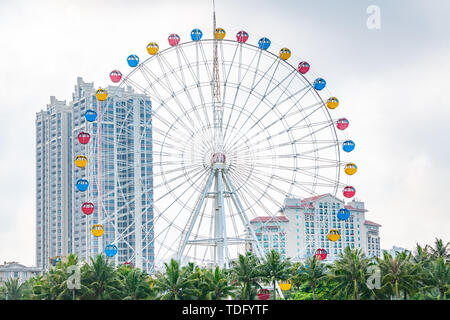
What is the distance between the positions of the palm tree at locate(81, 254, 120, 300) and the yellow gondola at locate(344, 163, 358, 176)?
60.7 feet

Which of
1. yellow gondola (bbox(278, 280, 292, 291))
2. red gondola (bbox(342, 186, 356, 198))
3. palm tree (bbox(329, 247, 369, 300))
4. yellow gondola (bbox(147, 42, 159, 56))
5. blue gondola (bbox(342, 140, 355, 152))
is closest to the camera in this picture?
yellow gondola (bbox(278, 280, 292, 291))

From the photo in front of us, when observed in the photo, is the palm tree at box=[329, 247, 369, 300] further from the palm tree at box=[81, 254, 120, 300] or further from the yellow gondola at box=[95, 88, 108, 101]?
the yellow gondola at box=[95, 88, 108, 101]

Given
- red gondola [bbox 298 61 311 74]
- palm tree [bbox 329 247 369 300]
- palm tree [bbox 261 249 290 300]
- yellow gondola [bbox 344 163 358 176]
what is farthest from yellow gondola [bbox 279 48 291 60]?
palm tree [bbox 329 247 369 300]

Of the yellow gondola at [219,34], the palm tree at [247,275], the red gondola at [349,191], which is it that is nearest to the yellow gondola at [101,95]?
the yellow gondola at [219,34]

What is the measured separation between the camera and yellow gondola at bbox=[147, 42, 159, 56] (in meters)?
59.7

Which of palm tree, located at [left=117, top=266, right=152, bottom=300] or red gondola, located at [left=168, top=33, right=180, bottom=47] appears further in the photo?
red gondola, located at [left=168, top=33, right=180, bottom=47]

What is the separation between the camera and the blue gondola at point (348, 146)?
198 ft

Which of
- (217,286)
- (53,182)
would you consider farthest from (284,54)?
(53,182)

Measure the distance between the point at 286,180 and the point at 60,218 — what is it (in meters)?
89.7

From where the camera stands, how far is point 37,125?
15388cm

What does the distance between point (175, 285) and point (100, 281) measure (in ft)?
17.9

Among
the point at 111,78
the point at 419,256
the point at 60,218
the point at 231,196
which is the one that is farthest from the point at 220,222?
the point at 60,218

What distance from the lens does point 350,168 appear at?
6025cm
